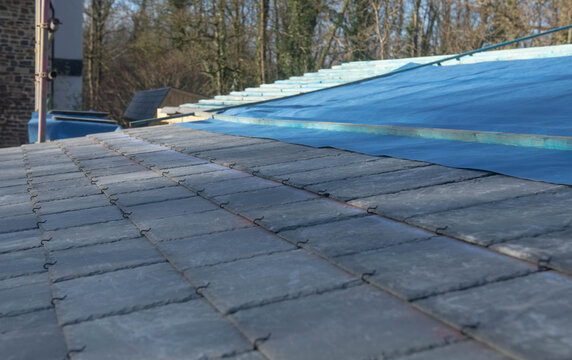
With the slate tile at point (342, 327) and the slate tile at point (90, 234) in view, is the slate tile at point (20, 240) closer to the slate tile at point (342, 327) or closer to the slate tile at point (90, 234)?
the slate tile at point (90, 234)

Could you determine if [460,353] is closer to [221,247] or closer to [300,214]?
[221,247]

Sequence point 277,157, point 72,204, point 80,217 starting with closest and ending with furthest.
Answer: point 80,217
point 72,204
point 277,157

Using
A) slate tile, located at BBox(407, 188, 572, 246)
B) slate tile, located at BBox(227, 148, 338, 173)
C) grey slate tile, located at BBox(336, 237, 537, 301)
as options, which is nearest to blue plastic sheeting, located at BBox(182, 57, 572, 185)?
slate tile, located at BBox(227, 148, 338, 173)

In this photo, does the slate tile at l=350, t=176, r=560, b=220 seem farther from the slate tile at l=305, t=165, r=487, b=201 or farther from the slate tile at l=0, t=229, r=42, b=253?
the slate tile at l=0, t=229, r=42, b=253

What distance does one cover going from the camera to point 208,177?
418cm

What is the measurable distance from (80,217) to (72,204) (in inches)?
17.6

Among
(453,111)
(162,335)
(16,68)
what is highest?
(16,68)

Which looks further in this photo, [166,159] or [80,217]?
[166,159]

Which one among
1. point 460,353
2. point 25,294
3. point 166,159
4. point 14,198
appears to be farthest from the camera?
point 166,159

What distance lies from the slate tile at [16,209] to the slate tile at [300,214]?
1.57m

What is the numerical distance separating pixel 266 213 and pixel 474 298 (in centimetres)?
144

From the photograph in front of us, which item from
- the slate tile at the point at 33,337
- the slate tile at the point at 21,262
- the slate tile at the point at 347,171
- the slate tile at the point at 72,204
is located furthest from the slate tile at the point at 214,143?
the slate tile at the point at 33,337

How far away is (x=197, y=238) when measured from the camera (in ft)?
8.77

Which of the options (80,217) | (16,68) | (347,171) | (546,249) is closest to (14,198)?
(80,217)
